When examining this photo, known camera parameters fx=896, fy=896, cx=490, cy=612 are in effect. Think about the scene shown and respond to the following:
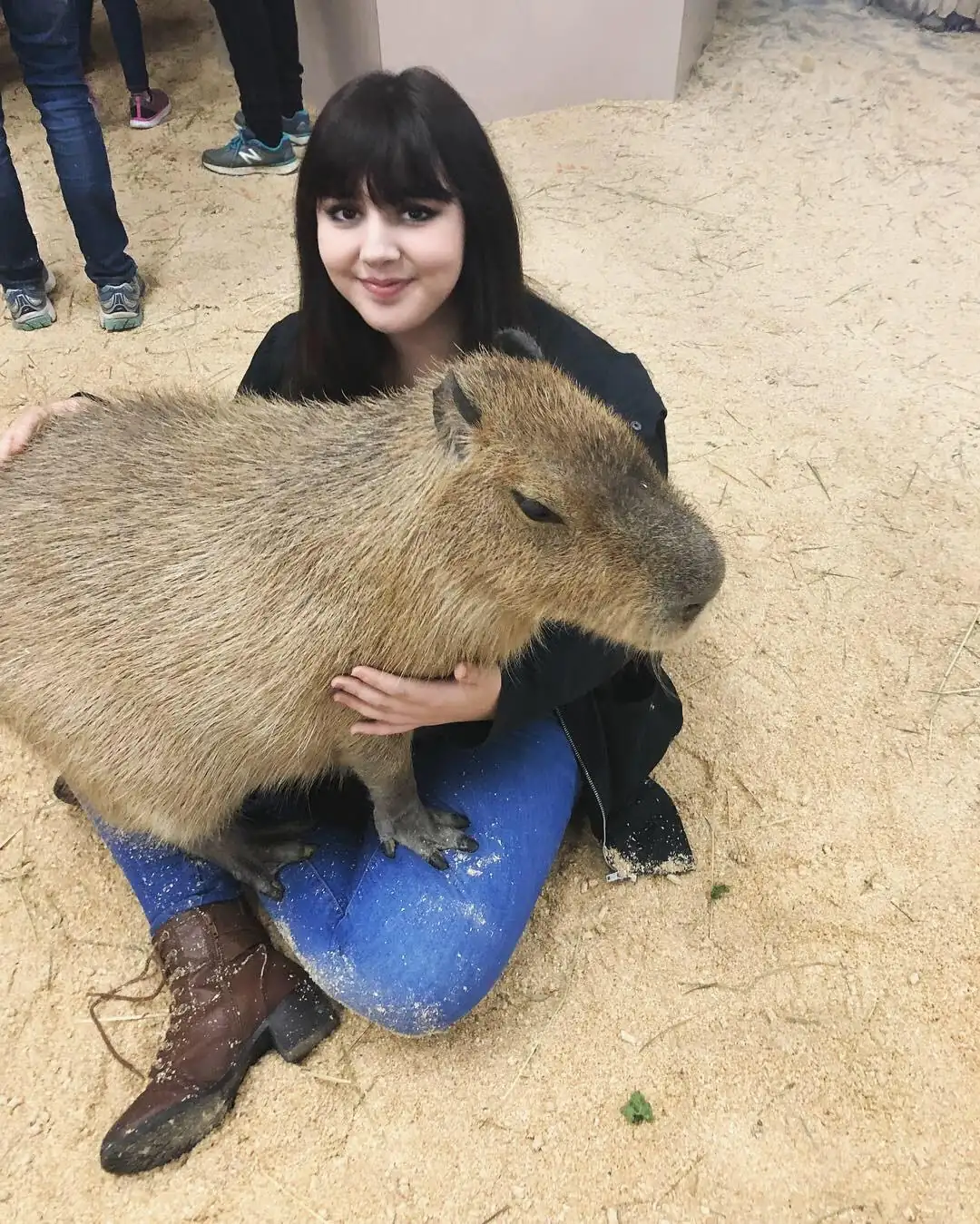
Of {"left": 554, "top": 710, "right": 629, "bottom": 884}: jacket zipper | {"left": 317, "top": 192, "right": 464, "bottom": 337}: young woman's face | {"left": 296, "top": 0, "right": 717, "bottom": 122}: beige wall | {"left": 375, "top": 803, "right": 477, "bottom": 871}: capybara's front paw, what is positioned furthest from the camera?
{"left": 296, "top": 0, "right": 717, "bottom": 122}: beige wall

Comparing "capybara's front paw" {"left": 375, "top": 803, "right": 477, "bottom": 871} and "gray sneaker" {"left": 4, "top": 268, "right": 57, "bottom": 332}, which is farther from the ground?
"capybara's front paw" {"left": 375, "top": 803, "right": 477, "bottom": 871}

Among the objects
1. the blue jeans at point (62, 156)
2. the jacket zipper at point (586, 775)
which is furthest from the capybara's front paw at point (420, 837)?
the blue jeans at point (62, 156)

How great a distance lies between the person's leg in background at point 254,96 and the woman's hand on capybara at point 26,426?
3.76m

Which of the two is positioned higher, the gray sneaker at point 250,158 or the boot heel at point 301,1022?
the gray sneaker at point 250,158

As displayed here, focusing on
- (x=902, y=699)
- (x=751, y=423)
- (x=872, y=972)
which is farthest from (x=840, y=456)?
(x=872, y=972)

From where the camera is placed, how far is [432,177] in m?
1.76

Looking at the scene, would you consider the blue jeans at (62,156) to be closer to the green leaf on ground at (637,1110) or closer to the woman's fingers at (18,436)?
the woman's fingers at (18,436)

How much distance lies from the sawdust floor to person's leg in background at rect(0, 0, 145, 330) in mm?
224

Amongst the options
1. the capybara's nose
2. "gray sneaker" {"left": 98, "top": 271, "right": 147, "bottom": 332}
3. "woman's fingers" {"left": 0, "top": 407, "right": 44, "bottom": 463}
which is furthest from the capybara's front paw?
"gray sneaker" {"left": 98, "top": 271, "right": 147, "bottom": 332}

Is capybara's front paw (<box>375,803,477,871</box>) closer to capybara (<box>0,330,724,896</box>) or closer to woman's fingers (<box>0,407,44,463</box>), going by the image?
capybara (<box>0,330,724,896</box>)

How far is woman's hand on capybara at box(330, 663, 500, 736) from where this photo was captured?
172 centimetres

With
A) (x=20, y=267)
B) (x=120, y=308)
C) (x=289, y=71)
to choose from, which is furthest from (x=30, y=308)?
(x=289, y=71)

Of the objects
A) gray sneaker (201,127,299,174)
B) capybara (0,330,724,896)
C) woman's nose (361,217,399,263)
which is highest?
woman's nose (361,217,399,263)

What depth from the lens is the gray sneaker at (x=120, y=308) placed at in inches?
170
